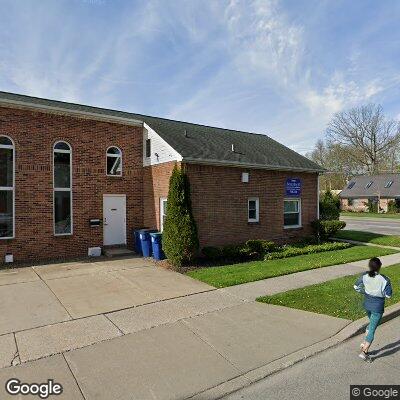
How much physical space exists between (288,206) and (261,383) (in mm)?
11941

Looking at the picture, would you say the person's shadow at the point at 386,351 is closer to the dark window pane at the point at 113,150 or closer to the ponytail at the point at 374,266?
the ponytail at the point at 374,266

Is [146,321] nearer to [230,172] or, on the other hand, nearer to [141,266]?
[141,266]

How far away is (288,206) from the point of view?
51.0ft

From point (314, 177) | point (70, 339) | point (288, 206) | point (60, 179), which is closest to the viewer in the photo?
point (70, 339)

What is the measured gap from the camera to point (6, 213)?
1145cm

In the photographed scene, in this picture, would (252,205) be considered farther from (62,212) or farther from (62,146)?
(62,146)

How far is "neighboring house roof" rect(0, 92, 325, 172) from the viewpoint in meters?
12.6

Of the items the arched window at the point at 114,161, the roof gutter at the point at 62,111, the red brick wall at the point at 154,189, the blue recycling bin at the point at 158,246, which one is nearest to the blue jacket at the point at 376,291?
the blue recycling bin at the point at 158,246

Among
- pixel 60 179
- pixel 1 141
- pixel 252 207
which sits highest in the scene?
pixel 1 141

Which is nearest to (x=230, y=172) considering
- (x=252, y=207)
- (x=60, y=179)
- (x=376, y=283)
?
(x=252, y=207)

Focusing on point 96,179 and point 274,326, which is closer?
point 274,326

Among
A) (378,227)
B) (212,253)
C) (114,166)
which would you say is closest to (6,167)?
(114,166)

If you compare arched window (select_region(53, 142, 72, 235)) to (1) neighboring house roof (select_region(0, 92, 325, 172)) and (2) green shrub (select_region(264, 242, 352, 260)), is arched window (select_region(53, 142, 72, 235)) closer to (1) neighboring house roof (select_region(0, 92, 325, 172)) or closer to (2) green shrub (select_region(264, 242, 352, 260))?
(1) neighboring house roof (select_region(0, 92, 325, 172))

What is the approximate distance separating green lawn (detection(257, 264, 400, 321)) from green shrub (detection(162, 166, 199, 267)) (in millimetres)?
3853
